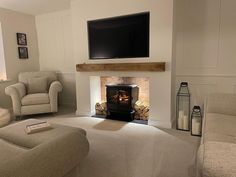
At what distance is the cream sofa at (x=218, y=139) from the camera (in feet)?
2.84

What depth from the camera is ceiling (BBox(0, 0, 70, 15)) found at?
3.81 meters

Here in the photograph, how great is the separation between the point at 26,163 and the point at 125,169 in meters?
1.25

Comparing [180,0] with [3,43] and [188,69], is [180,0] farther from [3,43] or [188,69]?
[3,43]

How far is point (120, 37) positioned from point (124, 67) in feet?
1.97

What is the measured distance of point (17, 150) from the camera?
1.56 meters

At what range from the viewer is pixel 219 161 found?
0.89 m

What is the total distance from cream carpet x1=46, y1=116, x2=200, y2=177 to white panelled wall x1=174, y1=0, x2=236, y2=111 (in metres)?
1.06

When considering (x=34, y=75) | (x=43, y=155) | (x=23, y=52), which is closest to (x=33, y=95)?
(x=34, y=75)

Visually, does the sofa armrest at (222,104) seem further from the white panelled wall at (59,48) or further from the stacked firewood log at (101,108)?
the white panelled wall at (59,48)

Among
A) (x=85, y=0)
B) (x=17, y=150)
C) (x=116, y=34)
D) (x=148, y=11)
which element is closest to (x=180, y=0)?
(x=148, y=11)

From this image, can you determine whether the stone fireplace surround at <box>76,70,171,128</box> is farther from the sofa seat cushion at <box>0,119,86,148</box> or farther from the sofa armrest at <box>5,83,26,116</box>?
the sofa seat cushion at <box>0,119,86,148</box>

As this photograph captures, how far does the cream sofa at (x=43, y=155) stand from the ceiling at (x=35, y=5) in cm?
306

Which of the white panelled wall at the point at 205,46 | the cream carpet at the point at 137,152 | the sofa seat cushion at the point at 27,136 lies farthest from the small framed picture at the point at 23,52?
the white panelled wall at the point at 205,46

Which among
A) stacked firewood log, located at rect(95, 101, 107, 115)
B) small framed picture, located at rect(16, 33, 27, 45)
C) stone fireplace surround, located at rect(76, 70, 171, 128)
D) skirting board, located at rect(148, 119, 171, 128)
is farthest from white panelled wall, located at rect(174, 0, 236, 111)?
small framed picture, located at rect(16, 33, 27, 45)
